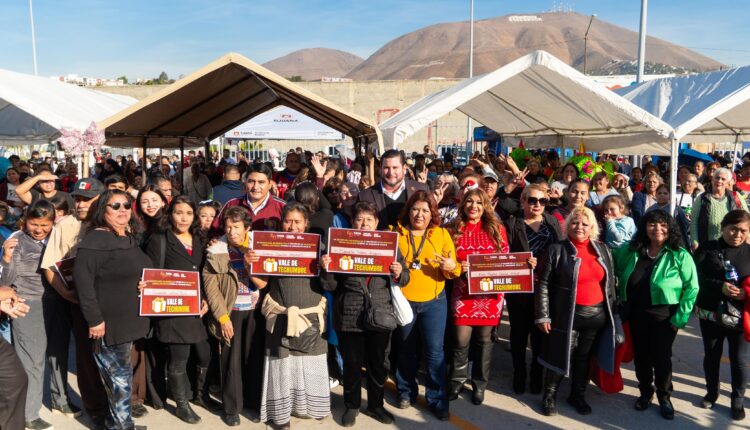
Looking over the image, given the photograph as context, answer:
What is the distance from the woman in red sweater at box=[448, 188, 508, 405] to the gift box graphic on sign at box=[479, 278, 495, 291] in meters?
0.13

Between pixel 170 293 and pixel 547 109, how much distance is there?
729cm

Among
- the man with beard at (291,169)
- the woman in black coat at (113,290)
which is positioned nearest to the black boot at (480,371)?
the woman in black coat at (113,290)

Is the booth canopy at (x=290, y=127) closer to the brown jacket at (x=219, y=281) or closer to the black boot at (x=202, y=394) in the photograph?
the black boot at (x=202, y=394)

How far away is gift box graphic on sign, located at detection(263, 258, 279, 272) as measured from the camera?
395 cm

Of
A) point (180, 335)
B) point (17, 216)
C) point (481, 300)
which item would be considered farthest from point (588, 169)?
point (17, 216)

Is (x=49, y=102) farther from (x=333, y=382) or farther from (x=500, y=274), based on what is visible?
(x=500, y=274)

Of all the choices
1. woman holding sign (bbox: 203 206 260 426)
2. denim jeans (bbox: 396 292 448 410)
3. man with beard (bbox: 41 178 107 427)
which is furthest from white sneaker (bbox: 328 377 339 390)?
man with beard (bbox: 41 178 107 427)

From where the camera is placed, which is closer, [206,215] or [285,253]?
[285,253]

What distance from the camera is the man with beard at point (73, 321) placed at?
3.88m

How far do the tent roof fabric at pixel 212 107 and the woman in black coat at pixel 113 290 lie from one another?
2.93 metres

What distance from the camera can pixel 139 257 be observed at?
385 cm

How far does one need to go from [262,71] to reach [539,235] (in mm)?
3724

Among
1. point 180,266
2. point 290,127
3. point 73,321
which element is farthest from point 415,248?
point 290,127

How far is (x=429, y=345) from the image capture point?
4.28m
